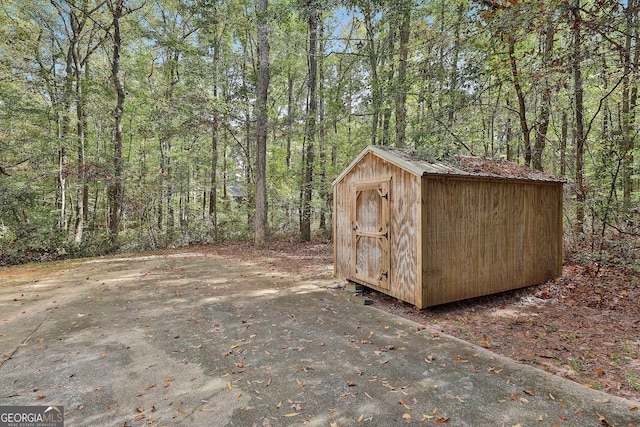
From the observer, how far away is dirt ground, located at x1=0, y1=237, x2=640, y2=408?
2.84 m

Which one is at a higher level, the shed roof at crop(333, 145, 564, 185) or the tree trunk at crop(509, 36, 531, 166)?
the tree trunk at crop(509, 36, 531, 166)

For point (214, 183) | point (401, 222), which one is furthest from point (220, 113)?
point (401, 222)

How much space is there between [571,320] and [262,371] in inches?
159

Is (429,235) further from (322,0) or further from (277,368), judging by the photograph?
(322,0)

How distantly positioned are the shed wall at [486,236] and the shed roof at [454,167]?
0.43ft

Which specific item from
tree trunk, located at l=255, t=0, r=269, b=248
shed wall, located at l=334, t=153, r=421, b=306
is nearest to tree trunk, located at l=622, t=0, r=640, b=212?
shed wall, located at l=334, t=153, r=421, b=306

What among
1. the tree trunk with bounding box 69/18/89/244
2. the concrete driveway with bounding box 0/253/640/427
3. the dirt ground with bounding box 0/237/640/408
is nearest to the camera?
the concrete driveway with bounding box 0/253/640/427

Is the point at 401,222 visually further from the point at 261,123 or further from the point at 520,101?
the point at 261,123

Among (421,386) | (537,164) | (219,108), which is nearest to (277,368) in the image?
(421,386)

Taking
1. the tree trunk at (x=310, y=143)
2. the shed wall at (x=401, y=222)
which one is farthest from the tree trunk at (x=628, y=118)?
the tree trunk at (x=310, y=143)

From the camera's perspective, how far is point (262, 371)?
281 cm

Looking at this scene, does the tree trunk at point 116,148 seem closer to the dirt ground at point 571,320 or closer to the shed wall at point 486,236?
the dirt ground at point 571,320

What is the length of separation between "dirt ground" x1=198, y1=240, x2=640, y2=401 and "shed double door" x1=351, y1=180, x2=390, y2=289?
42cm

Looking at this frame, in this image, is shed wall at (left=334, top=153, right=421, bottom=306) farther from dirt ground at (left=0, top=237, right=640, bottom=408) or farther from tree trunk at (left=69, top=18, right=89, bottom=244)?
tree trunk at (left=69, top=18, right=89, bottom=244)
